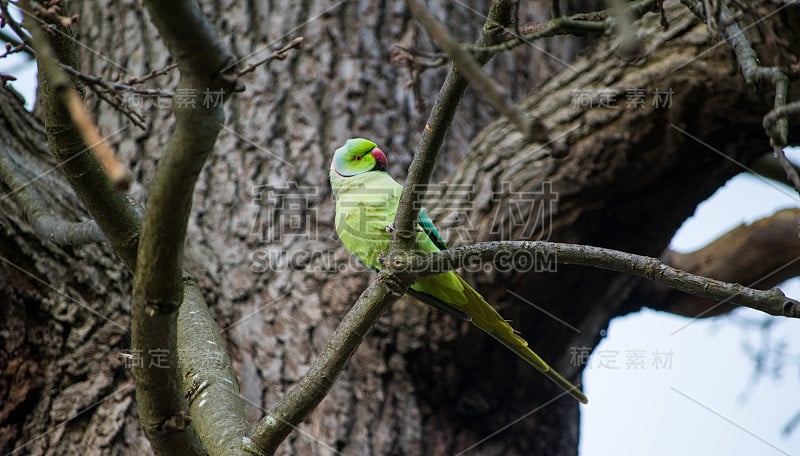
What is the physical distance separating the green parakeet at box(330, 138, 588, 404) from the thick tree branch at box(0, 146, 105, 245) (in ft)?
3.12

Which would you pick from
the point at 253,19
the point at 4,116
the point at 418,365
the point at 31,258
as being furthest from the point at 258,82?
the point at 418,365

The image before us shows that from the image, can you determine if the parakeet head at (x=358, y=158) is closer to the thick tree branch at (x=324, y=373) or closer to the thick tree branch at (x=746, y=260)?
the thick tree branch at (x=324, y=373)

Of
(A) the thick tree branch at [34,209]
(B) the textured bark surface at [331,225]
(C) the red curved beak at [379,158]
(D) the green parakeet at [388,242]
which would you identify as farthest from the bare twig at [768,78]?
(A) the thick tree branch at [34,209]

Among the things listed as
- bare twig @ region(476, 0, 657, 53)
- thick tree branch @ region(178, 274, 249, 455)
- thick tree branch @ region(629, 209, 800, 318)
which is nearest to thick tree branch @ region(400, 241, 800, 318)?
bare twig @ region(476, 0, 657, 53)

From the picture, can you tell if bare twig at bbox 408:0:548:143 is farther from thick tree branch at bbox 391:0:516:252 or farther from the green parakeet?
the green parakeet

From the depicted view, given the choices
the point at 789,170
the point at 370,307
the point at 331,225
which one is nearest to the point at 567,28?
the point at 789,170

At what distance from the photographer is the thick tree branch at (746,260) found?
3.11 metres

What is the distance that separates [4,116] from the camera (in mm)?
2547

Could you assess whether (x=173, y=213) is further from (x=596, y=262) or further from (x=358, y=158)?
(x=358, y=158)

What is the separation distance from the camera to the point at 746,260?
316 cm

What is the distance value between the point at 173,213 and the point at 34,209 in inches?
53.4

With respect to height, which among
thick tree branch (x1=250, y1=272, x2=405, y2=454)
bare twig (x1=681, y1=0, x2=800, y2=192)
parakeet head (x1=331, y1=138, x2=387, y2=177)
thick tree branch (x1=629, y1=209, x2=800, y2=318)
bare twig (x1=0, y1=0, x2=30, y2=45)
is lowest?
thick tree branch (x1=250, y1=272, x2=405, y2=454)

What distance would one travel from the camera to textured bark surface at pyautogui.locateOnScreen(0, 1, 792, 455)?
7.77ft

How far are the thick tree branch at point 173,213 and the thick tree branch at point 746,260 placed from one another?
2.33 meters
